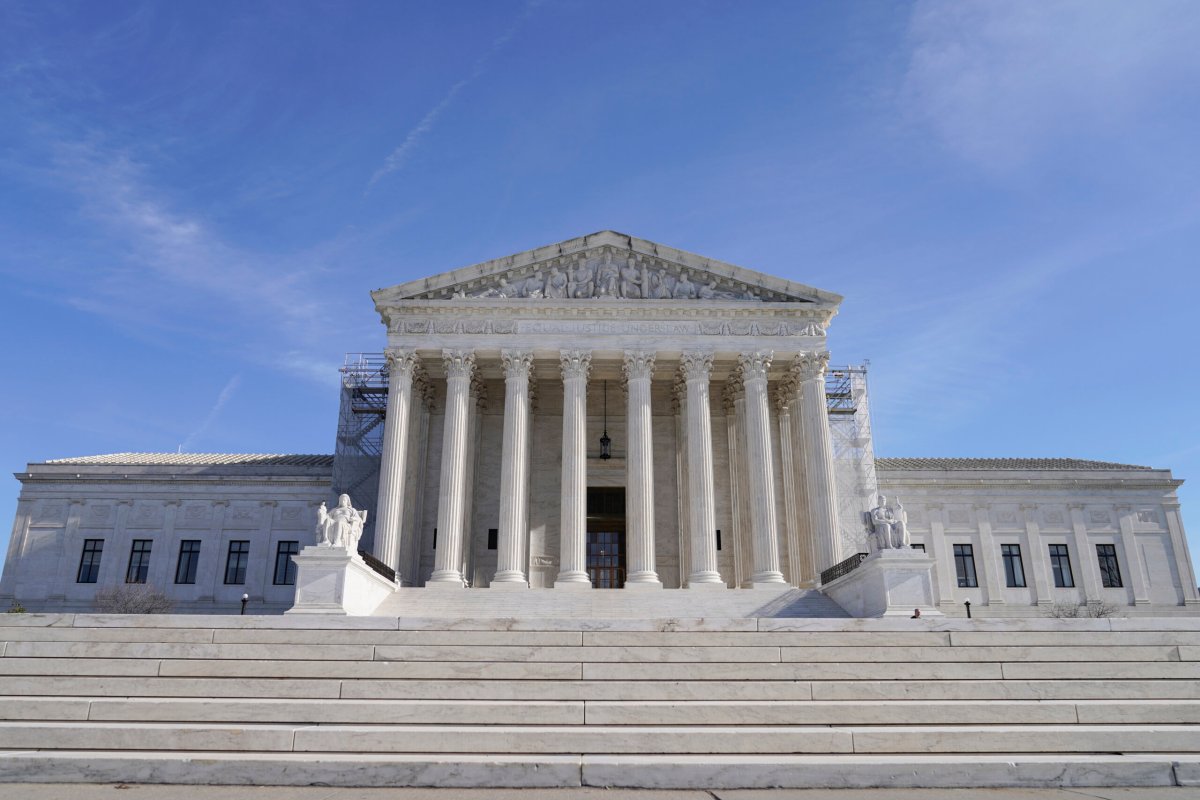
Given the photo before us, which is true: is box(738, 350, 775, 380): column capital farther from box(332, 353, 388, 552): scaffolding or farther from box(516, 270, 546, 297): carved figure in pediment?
box(332, 353, 388, 552): scaffolding

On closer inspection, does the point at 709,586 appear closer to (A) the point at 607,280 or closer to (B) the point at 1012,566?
(A) the point at 607,280

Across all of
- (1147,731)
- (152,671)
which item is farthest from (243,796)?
(1147,731)

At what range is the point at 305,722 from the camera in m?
13.6

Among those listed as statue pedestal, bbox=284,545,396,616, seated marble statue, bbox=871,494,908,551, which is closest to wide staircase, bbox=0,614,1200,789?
statue pedestal, bbox=284,545,396,616

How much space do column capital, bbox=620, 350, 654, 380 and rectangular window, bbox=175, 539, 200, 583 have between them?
83.3ft

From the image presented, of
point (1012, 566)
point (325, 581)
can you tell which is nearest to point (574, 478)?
point (325, 581)

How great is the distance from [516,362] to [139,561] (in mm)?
24252

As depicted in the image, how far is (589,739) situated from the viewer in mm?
12648

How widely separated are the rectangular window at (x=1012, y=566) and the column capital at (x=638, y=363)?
23887 mm

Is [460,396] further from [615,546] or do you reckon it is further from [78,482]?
[78,482]

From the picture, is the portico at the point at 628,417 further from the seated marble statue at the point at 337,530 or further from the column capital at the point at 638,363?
the seated marble statue at the point at 337,530

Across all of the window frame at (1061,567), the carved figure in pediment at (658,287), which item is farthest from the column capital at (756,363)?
the window frame at (1061,567)

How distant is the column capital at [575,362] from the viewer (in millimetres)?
35375

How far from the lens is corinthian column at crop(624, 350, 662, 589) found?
32844 mm
